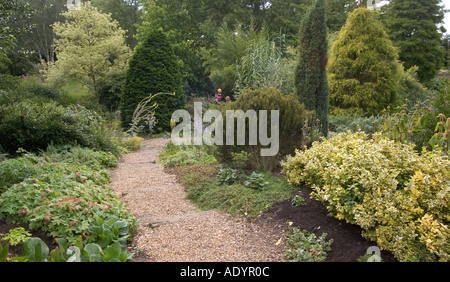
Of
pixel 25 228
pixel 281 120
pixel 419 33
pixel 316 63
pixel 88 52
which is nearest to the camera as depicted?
pixel 25 228

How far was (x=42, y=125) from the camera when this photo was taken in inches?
225

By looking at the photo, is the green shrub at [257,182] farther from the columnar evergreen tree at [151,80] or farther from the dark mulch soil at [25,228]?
the columnar evergreen tree at [151,80]

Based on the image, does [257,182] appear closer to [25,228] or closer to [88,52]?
[25,228]

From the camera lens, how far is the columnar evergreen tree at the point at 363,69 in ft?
33.7

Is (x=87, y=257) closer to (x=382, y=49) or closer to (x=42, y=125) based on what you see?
(x=42, y=125)

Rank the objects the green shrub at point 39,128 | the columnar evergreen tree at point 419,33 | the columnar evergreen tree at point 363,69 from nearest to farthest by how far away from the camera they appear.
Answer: the green shrub at point 39,128
the columnar evergreen tree at point 363,69
the columnar evergreen tree at point 419,33

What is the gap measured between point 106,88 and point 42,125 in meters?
9.30

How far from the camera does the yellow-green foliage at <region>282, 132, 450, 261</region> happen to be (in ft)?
7.95

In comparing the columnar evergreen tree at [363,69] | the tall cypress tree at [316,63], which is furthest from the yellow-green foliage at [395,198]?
the columnar evergreen tree at [363,69]

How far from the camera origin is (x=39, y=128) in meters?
5.68

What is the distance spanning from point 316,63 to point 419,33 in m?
17.4

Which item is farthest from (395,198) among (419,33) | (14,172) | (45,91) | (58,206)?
(419,33)

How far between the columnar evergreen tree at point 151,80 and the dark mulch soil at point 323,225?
316 inches
